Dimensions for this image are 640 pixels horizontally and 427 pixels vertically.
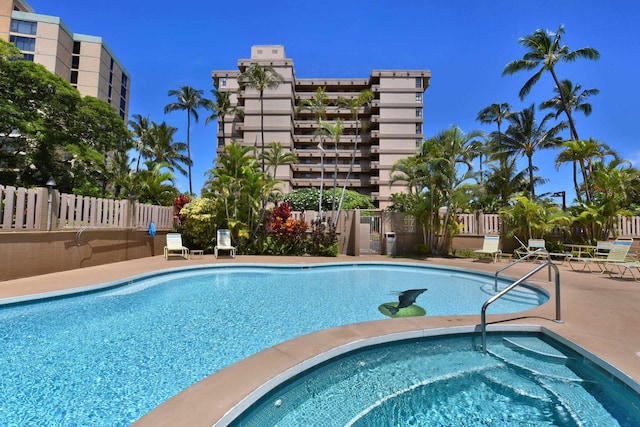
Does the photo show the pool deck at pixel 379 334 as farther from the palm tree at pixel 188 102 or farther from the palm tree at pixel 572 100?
the palm tree at pixel 188 102

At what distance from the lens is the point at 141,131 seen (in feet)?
98.6

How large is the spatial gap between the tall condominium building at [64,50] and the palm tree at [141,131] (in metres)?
22.0

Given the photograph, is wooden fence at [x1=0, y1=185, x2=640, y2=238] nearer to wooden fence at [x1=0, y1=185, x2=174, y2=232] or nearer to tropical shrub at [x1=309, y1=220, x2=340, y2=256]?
wooden fence at [x1=0, y1=185, x2=174, y2=232]

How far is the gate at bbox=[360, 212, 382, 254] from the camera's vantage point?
15.1 meters

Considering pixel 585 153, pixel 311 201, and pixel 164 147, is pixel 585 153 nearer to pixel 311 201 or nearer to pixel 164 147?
pixel 311 201

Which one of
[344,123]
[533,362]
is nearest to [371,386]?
[533,362]

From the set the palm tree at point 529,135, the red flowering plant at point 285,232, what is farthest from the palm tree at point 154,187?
the palm tree at point 529,135

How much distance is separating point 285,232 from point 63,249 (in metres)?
7.69

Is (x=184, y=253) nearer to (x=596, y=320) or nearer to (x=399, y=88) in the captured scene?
(x=596, y=320)

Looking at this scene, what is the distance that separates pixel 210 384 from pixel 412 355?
2.32 metres

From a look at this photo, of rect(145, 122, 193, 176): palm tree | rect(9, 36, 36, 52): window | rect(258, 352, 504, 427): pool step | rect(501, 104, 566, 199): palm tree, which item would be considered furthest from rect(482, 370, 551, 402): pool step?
rect(9, 36, 36, 52): window

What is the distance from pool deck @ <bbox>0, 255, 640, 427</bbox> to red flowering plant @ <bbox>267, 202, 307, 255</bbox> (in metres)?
6.87

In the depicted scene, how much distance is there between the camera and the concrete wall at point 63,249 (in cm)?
698

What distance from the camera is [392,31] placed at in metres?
14.1
